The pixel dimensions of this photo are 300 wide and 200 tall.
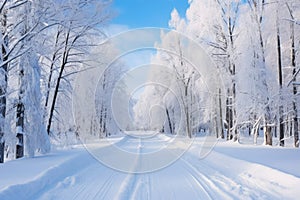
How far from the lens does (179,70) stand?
3269 centimetres

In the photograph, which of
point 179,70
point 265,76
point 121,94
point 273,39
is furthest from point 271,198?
point 121,94

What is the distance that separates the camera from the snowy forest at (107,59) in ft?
39.5

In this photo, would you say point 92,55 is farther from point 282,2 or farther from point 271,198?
point 271,198

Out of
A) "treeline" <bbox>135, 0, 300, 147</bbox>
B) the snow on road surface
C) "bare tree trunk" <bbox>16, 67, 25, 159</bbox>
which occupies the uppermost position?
"treeline" <bbox>135, 0, 300, 147</bbox>

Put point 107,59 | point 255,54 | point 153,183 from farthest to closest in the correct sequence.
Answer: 1. point 107,59
2. point 255,54
3. point 153,183

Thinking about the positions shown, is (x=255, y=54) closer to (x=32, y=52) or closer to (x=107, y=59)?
(x=32, y=52)

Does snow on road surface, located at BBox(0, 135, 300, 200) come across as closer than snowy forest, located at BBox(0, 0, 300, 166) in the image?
Yes

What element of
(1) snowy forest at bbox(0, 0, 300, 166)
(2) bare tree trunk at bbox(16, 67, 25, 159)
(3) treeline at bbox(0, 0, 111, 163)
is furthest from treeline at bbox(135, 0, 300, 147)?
(2) bare tree trunk at bbox(16, 67, 25, 159)

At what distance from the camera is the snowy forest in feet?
39.5

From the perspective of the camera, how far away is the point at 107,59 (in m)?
29.3

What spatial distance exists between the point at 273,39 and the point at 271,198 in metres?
16.4

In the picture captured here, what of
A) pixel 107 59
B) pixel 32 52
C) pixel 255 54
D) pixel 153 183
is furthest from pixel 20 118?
pixel 107 59

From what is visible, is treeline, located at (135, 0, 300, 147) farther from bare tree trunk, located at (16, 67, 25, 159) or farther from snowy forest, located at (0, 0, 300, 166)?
bare tree trunk, located at (16, 67, 25, 159)

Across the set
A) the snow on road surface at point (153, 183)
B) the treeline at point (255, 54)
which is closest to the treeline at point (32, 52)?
the snow on road surface at point (153, 183)
